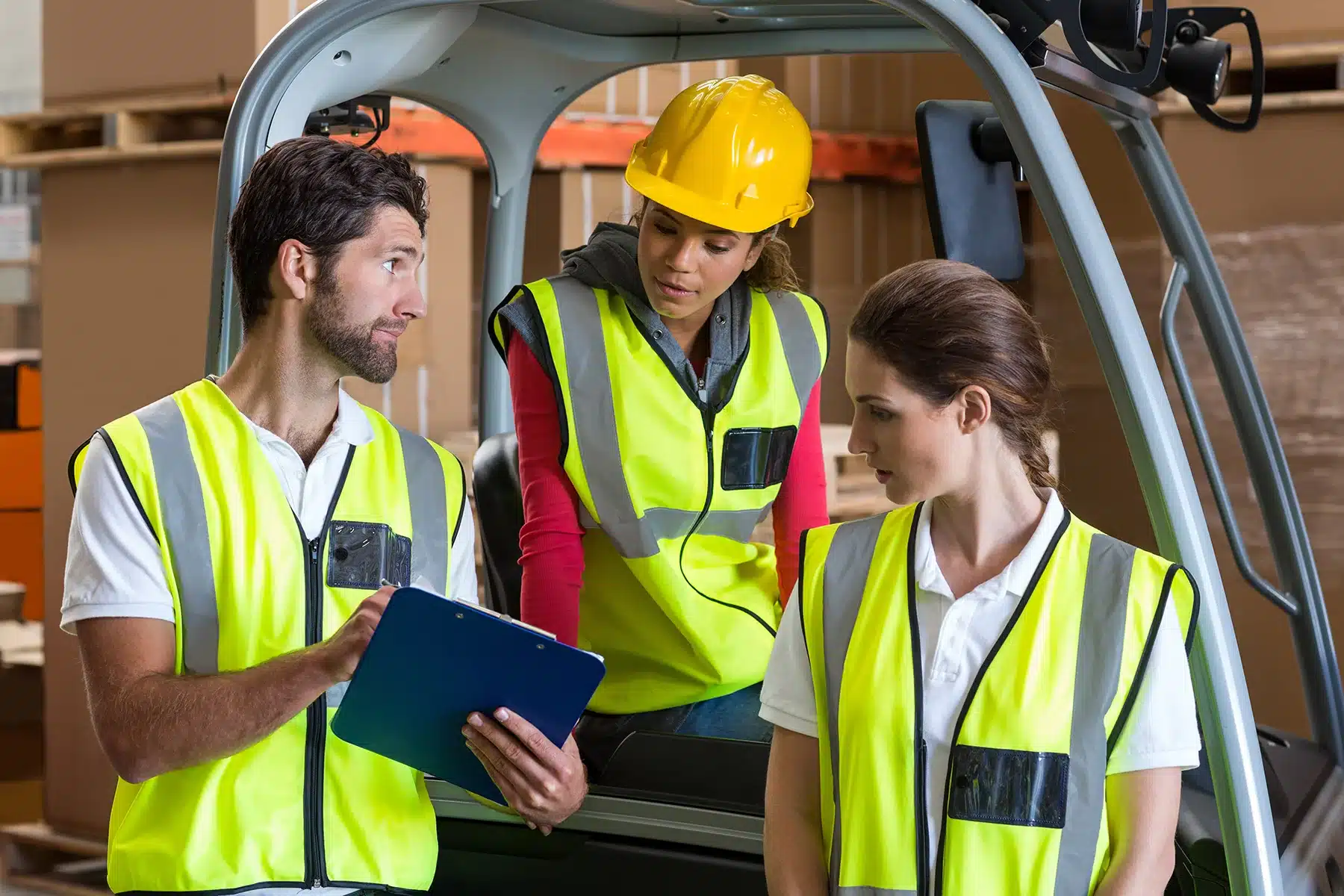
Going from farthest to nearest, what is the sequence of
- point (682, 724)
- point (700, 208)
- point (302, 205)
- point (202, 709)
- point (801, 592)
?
point (682, 724) < point (700, 208) < point (302, 205) < point (801, 592) < point (202, 709)

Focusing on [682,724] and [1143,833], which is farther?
[682,724]

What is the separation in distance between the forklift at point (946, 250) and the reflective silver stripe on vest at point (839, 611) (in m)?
0.39

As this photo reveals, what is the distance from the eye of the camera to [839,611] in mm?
1889

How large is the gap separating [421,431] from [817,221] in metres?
1.82

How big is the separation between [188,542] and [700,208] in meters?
1.06

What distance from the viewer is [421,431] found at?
4.67 meters

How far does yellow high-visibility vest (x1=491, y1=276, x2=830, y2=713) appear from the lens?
261cm

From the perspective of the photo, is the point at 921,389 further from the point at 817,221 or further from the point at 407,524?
the point at 817,221

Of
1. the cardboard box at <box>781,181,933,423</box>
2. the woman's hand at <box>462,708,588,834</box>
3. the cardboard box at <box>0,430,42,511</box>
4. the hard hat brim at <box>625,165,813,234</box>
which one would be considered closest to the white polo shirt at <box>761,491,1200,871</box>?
the woman's hand at <box>462,708,588,834</box>

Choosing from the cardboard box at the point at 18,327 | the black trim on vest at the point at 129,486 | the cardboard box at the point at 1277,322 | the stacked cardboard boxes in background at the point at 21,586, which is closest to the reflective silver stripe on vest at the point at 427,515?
the black trim on vest at the point at 129,486

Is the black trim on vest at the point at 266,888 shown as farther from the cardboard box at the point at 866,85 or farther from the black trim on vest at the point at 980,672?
the cardboard box at the point at 866,85

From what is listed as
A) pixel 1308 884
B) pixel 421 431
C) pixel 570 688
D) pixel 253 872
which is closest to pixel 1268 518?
pixel 1308 884

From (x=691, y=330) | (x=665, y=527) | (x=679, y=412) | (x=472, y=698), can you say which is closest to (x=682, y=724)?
(x=665, y=527)

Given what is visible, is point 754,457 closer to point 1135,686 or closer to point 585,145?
point 1135,686
